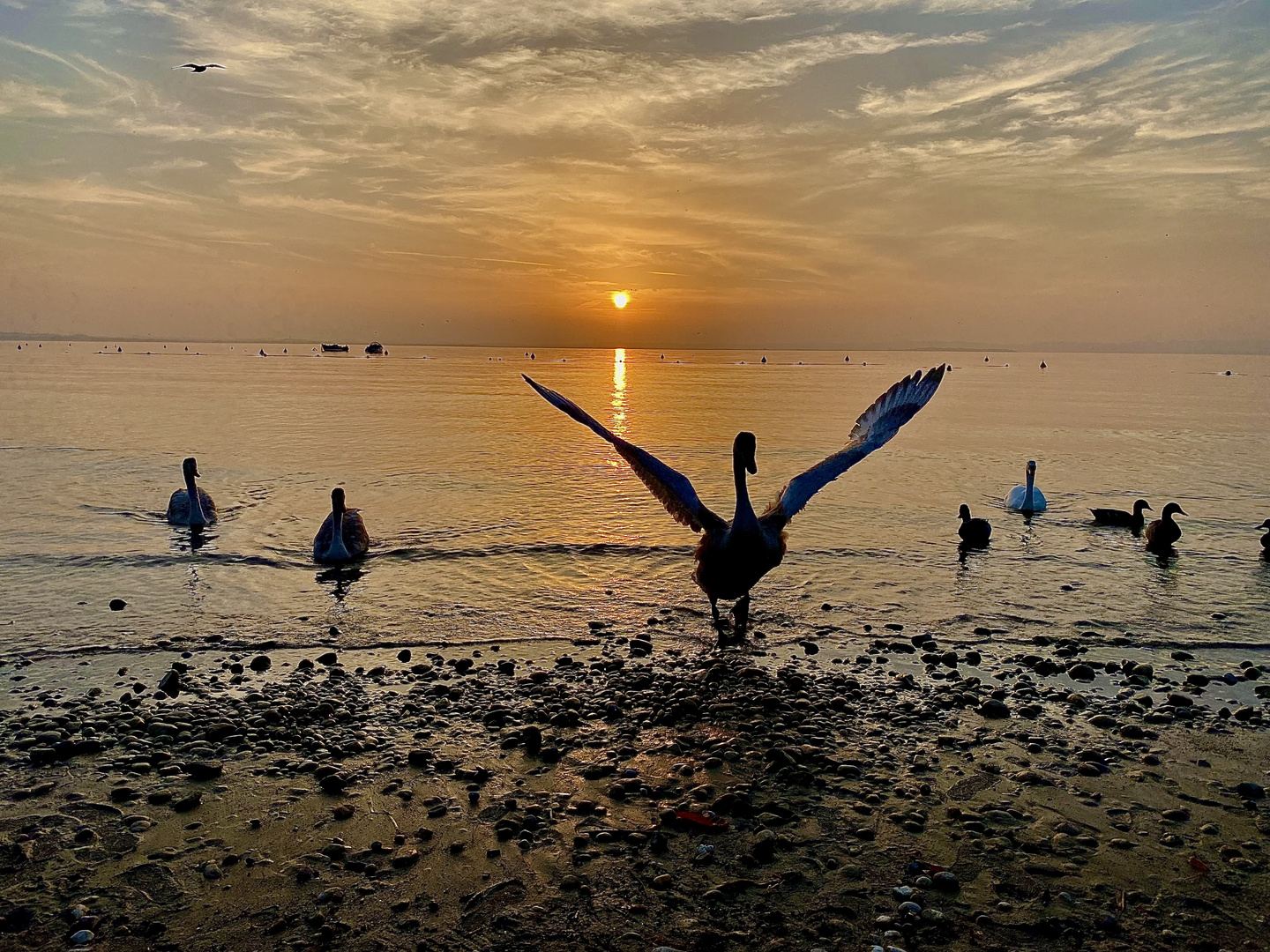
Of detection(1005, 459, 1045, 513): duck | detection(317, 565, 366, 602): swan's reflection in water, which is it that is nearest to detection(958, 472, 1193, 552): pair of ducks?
detection(1005, 459, 1045, 513): duck

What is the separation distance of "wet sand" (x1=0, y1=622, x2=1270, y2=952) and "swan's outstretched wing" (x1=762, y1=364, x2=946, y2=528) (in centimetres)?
230

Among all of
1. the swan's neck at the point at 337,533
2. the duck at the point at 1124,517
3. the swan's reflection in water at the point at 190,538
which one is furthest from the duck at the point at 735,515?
the duck at the point at 1124,517

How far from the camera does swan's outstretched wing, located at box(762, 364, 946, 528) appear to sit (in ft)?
37.0

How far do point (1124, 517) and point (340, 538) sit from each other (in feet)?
52.2

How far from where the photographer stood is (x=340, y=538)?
14812mm

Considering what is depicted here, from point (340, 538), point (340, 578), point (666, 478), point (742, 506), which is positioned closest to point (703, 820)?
point (742, 506)

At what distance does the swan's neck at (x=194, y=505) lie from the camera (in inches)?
680

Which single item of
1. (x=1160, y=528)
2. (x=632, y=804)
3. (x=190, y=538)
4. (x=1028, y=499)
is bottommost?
(x=632, y=804)

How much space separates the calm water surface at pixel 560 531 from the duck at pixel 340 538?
0.35 meters

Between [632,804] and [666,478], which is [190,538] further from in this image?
[632,804]

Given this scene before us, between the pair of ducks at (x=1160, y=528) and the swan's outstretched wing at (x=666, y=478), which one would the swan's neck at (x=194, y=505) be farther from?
the pair of ducks at (x=1160, y=528)

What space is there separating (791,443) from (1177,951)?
28371mm

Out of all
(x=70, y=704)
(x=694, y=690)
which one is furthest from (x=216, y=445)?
(x=694, y=690)

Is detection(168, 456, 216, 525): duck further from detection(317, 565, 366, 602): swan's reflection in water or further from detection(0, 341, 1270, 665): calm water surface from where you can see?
detection(317, 565, 366, 602): swan's reflection in water
